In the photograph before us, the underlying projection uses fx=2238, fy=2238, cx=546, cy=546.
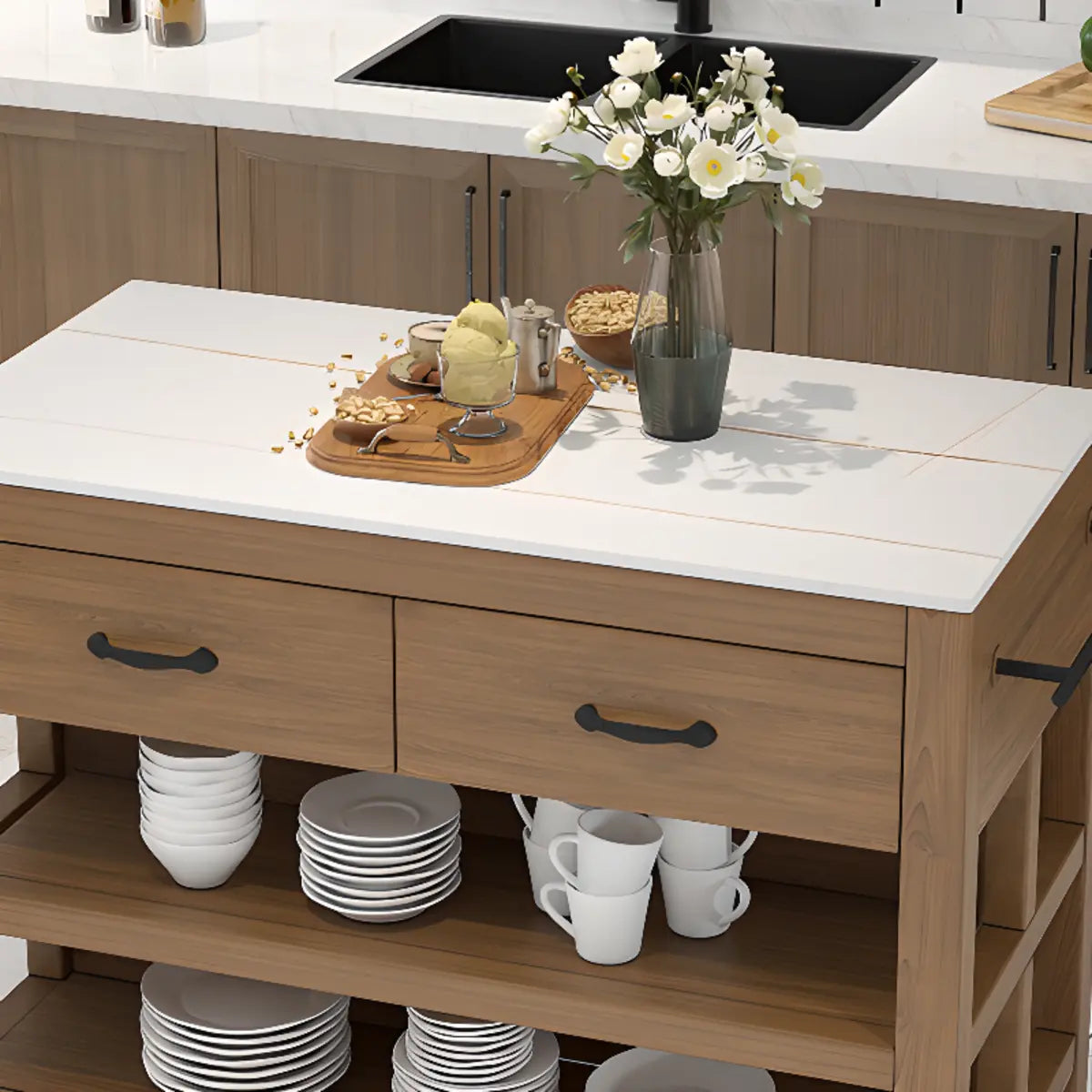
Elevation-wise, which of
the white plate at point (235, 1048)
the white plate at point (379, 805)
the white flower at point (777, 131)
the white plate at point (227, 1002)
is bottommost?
the white plate at point (235, 1048)

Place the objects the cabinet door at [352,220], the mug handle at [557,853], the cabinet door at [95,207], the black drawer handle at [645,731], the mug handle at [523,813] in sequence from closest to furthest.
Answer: the black drawer handle at [645,731] → the mug handle at [557,853] → the mug handle at [523,813] → the cabinet door at [352,220] → the cabinet door at [95,207]

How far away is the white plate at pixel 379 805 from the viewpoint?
107 inches

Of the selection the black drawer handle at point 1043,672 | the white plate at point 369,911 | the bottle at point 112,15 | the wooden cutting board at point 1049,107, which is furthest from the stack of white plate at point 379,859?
the bottle at point 112,15

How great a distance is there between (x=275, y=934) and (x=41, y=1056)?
57cm

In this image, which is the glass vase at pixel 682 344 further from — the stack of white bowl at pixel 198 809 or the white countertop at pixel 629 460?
the stack of white bowl at pixel 198 809

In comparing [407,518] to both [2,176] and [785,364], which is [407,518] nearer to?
[785,364]

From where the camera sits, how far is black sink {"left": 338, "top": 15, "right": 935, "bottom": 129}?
438 cm

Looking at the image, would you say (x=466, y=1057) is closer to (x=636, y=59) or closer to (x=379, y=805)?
(x=379, y=805)

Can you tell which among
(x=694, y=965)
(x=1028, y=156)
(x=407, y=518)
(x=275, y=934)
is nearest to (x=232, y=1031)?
(x=275, y=934)

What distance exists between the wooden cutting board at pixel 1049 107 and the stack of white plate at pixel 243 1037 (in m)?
1.97

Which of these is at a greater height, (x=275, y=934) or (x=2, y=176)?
(x=2, y=176)

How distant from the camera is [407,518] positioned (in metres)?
→ 2.39

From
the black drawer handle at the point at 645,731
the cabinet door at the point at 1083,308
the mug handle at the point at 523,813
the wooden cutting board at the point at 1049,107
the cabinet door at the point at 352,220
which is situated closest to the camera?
the black drawer handle at the point at 645,731

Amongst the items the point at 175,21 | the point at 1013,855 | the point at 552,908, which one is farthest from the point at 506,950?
the point at 175,21
